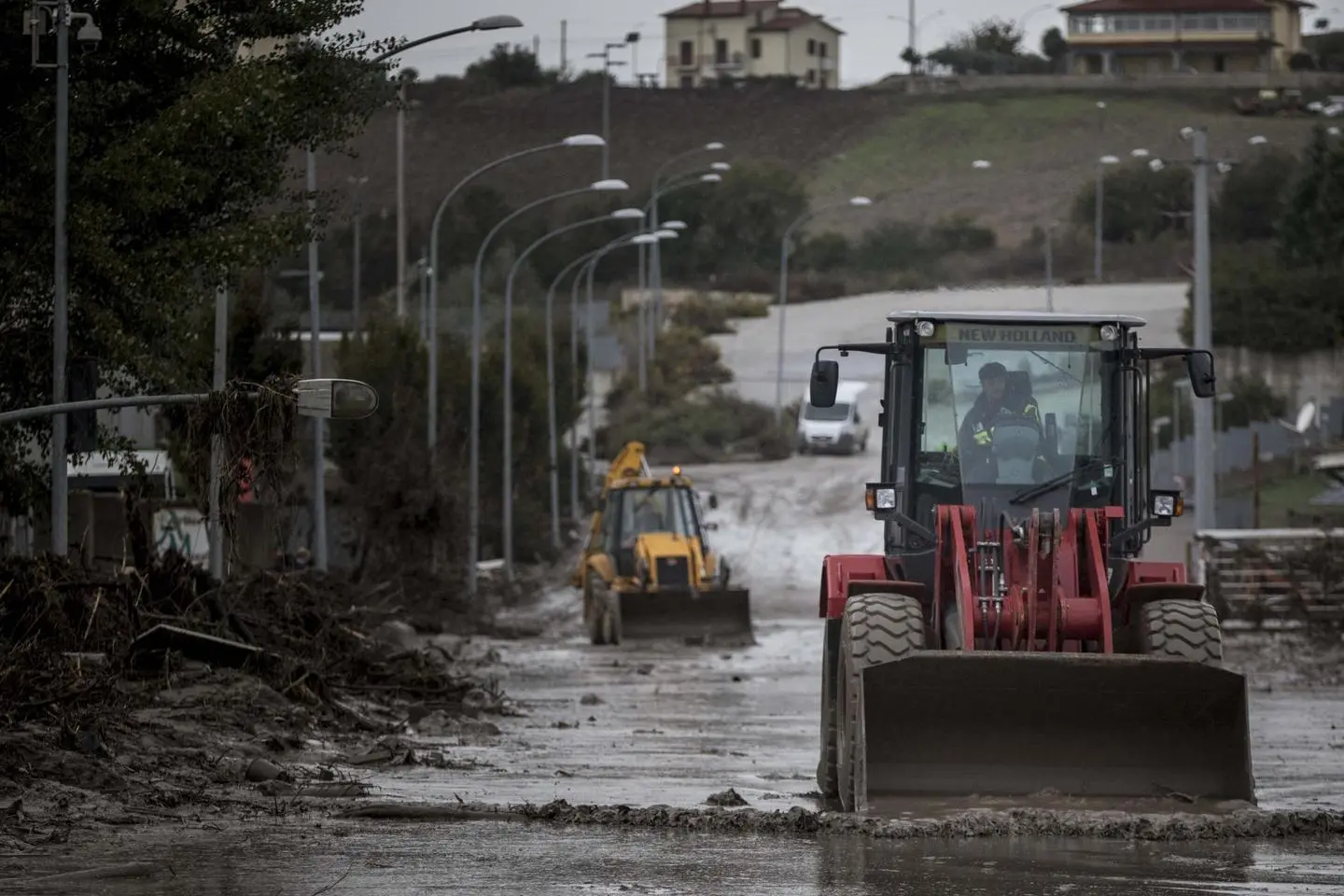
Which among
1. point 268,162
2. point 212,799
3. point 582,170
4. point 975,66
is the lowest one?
point 212,799

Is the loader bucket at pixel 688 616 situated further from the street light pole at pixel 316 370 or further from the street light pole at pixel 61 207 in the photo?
the street light pole at pixel 61 207

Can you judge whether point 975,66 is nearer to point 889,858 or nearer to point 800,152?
point 800,152

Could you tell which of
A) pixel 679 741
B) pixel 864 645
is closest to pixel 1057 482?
pixel 864 645

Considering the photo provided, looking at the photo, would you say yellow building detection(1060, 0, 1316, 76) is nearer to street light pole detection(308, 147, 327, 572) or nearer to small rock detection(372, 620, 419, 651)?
small rock detection(372, 620, 419, 651)

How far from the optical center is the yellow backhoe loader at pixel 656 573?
37500mm

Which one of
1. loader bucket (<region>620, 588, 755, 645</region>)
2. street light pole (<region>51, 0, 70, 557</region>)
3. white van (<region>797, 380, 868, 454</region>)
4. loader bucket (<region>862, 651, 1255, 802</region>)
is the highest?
street light pole (<region>51, 0, 70, 557</region>)

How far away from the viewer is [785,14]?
559 ft

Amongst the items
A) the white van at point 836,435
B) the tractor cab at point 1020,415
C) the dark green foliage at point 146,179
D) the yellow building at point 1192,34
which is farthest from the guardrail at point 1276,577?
the yellow building at point 1192,34

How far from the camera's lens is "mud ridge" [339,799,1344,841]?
13.9 m

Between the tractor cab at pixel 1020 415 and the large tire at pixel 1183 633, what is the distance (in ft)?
2.17

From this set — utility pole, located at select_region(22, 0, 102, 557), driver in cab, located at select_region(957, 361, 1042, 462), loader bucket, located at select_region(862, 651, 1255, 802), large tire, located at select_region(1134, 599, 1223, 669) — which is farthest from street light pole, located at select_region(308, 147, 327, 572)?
loader bucket, located at select_region(862, 651, 1255, 802)

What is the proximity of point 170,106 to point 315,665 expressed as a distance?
602 centimetres

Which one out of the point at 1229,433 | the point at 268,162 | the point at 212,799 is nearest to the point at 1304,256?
the point at 1229,433

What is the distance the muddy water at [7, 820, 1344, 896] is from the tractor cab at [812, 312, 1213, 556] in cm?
305
